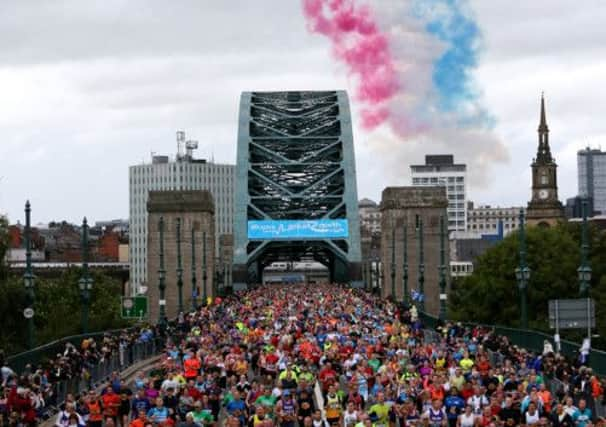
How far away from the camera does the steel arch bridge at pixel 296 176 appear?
130375mm

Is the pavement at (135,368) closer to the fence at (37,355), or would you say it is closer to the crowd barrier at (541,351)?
the fence at (37,355)

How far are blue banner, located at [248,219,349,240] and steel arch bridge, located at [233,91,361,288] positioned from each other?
0.15 meters

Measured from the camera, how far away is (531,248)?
342 feet

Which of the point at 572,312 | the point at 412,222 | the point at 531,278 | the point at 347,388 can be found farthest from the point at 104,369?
the point at 412,222

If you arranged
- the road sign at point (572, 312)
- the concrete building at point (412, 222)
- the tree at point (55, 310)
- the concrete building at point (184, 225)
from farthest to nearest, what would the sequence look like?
the concrete building at point (184, 225)
the concrete building at point (412, 222)
the tree at point (55, 310)
the road sign at point (572, 312)

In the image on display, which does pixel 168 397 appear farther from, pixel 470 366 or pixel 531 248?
pixel 531 248

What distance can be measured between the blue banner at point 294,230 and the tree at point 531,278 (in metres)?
23.8

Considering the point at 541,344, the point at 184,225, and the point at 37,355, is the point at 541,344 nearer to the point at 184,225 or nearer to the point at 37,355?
the point at 37,355

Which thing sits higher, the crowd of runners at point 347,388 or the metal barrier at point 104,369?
the crowd of runners at point 347,388

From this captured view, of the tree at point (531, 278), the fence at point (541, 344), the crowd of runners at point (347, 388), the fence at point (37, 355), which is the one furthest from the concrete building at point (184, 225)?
the crowd of runners at point (347, 388)

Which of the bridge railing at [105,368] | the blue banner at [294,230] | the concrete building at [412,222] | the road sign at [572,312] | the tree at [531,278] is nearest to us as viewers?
the bridge railing at [105,368]

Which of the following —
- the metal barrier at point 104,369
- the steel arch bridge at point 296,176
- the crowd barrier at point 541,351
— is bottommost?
the metal barrier at point 104,369

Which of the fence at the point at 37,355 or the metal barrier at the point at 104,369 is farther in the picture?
the metal barrier at the point at 104,369

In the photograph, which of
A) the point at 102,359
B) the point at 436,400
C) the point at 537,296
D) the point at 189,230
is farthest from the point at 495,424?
the point at 189,230
